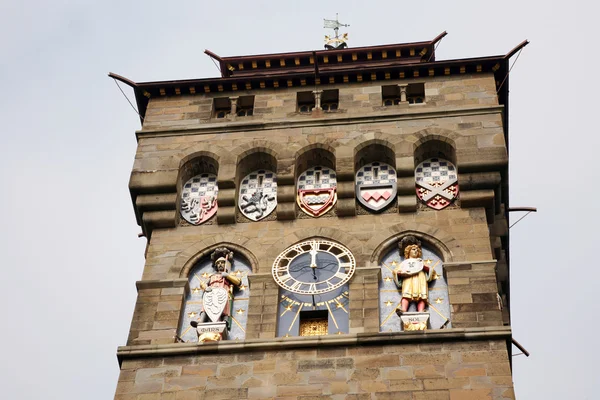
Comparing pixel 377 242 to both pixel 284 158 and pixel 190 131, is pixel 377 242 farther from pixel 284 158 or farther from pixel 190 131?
pixel 190 131

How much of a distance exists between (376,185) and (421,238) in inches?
77.9

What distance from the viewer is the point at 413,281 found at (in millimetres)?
27844

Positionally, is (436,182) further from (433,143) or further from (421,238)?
(421,238)

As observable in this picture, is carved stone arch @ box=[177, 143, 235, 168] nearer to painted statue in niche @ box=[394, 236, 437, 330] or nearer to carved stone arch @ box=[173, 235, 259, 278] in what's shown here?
carved stone arch @ box=[173, 235, 259, 278]

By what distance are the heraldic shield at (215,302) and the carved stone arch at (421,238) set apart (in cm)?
295

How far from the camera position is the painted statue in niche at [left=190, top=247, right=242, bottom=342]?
27.3m

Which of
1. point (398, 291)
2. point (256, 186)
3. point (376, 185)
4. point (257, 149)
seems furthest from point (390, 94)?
point (398, 291)

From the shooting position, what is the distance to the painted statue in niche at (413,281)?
88.6ft

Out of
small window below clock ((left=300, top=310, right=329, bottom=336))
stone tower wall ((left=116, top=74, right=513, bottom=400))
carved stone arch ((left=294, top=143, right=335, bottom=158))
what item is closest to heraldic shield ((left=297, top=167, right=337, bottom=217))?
stone tower wall ((left=116, top=74, right=513, bottom=400))

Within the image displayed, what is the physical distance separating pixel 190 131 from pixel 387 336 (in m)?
7.95

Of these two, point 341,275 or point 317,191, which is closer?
point 341,275

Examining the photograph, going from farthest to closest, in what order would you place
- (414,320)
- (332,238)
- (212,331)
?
(332,238) < (212,331) < (414,320)

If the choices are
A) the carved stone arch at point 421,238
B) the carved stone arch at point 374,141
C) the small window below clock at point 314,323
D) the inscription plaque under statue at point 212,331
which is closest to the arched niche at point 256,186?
the carved stone arch at point 374,141

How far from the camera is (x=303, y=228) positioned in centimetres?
2942
